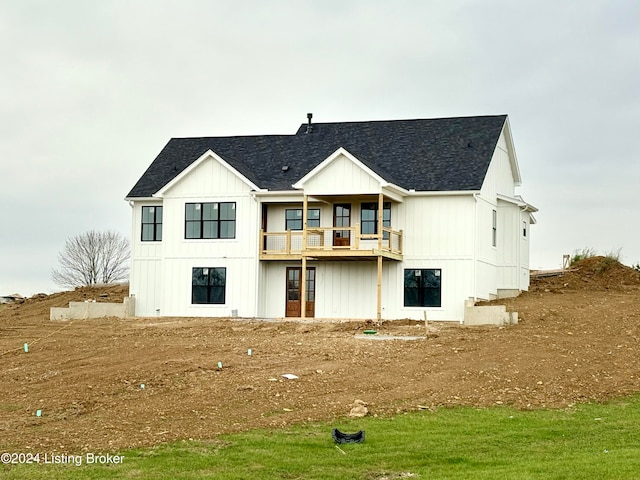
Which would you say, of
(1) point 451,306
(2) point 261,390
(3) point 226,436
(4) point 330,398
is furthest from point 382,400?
(1) point 451,306

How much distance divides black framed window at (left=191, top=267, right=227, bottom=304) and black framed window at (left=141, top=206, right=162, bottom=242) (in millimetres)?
2851

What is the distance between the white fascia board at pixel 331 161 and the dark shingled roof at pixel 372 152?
0.67 m

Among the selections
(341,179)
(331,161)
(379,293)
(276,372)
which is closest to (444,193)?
(341,179)

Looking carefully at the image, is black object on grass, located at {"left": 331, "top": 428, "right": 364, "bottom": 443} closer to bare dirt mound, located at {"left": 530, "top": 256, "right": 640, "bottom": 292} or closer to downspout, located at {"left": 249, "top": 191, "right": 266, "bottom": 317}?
downspout, located at {"left": 249, "top": 191, "right": 266, "bottom": 317}

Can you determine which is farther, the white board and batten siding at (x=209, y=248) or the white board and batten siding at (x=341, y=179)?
the white board and batten siding at (x=209, y=248)

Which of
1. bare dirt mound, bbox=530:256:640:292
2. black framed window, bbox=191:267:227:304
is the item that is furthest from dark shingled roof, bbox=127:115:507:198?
bare dirt mound, bbox=530:256:640:292

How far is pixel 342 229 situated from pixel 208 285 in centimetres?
594

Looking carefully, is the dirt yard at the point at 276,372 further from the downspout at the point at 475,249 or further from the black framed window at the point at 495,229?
the black framed window at the point at 495,229

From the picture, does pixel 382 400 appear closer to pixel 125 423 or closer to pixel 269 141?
pixel 125 423

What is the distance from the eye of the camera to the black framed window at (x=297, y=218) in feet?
133

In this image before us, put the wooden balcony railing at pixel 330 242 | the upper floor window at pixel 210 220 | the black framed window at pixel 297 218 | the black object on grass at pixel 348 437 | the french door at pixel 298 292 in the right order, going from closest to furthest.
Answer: the black object on grass at pixel 348 437
the wooden balcony railing at pixel 330 242
the french door at pixel 298 292
the black framed window at pixel 297 218
the upper floor window at pixel 210 220

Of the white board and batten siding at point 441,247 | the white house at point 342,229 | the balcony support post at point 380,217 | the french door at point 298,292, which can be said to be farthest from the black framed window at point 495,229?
the french door at point 298,292

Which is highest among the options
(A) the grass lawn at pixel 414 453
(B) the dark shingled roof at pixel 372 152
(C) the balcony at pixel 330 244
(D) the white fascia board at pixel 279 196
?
(B) the dark shingled roof at pixel 372 152

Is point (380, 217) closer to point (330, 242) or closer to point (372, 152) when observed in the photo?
point (330, 242)
